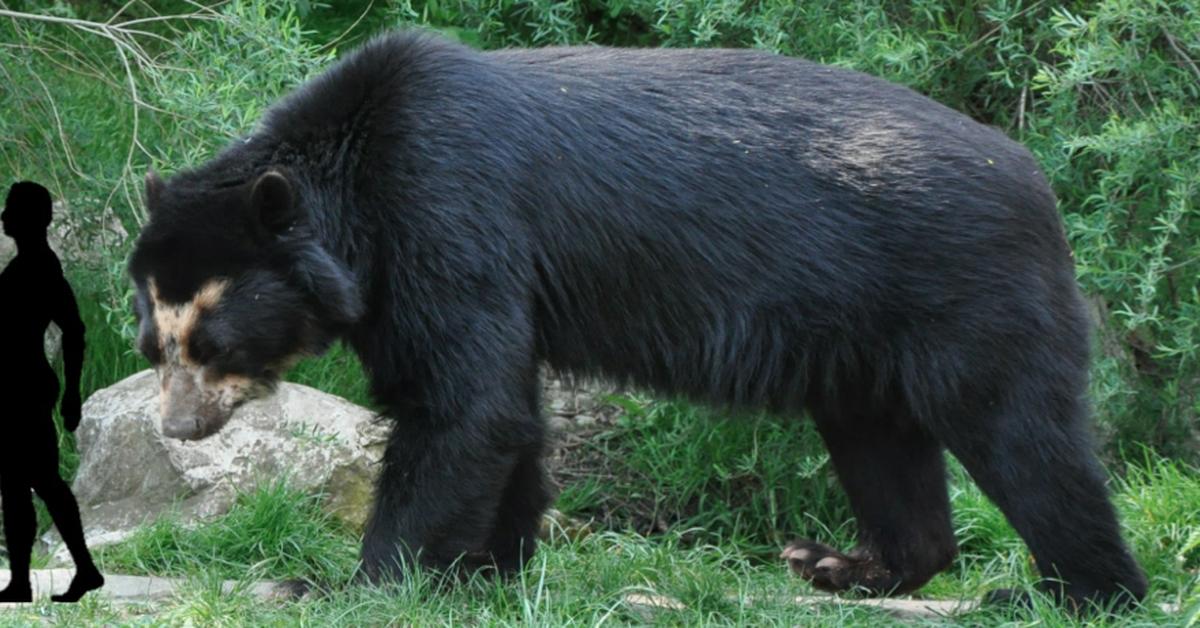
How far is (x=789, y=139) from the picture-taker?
5516 mm

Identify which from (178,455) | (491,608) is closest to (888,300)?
(491,608)

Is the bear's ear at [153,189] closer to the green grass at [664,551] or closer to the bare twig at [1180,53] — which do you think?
the green grass at [664,551]

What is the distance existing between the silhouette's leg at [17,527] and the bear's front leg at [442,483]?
1.05 metres

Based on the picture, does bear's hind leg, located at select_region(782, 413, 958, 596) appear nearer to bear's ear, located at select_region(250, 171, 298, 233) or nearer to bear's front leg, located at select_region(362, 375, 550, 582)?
bear's front leg, located at select_region(362, 375, 550, 582)

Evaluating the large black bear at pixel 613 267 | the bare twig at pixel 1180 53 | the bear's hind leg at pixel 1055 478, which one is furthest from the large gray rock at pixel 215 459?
the bare twig at pixel 1180 53

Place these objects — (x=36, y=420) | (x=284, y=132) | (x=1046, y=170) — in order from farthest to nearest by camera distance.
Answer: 1. (x=1046, y=170)
2. (x=284, y=132)
3. (x=36, y=420)

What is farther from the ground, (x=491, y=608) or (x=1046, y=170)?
(x=1046, y=170)

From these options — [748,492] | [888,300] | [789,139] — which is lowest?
[748,492]

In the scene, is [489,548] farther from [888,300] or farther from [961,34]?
[961,34]

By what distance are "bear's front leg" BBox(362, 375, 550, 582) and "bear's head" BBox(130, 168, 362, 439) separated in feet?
1.55

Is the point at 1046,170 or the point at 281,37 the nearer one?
the point at 281,37

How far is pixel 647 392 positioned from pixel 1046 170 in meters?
2.74

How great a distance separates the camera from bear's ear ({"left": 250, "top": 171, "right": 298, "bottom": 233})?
202 inches

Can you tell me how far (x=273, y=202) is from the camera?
519cm
